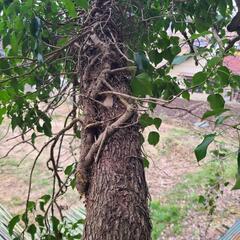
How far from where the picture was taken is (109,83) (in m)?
0.76

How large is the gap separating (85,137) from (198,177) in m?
3.38

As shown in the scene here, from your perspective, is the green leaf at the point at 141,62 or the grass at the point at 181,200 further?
the grass at the point at 181,200

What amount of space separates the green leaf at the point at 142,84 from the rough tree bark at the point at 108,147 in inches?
1.6

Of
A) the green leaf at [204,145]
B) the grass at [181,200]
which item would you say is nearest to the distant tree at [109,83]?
the green leaf at [204,145]

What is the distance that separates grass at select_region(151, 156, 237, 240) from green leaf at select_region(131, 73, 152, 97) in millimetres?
2106

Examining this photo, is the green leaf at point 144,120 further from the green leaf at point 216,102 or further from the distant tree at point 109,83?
the green leaf at point 216,102

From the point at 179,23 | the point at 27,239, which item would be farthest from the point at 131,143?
the point at 27,239

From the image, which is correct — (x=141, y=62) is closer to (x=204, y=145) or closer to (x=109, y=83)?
(x=109, y=83)

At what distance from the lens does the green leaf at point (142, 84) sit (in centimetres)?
65

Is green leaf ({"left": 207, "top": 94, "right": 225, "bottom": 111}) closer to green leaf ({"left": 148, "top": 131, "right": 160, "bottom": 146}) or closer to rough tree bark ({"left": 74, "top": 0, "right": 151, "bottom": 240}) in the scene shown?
rough tree bark ({"left": 74, "top": 0, "right": 151, "bottom": 240})

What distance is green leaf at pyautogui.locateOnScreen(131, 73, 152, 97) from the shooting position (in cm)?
65

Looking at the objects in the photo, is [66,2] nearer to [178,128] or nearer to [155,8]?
[155,8]

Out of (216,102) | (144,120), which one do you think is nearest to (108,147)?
(144,120)

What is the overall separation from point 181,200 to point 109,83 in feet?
9.55
